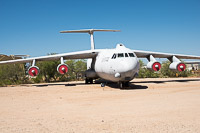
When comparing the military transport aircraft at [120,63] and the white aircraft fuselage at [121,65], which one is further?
the military transport aircraft at [120,63]

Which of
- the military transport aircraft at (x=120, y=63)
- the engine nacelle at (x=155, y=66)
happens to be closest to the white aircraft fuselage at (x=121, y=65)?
the military transport aircraft at (x=120, y=63)

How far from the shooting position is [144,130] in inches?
155

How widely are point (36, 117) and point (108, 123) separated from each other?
2015 mm

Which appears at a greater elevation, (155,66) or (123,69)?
(155,66)

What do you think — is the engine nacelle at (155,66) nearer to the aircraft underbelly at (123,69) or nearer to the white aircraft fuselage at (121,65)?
the white aircraft fuselage at (121,65)

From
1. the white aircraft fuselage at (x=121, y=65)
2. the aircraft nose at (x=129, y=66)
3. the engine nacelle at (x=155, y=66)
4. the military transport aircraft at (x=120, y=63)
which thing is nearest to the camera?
the aircraft nose at (x=129, y=66)

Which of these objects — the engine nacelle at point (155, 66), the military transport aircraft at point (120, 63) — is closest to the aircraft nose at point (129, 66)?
the military transport aircraft at point (120, 63)

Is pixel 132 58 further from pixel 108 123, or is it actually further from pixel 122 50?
pixel 108 123

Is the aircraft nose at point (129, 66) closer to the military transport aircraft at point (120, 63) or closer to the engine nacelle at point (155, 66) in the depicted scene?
the military transport aircraft at point (120, 63)

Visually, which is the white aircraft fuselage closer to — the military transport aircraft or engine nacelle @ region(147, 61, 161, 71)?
the military transport aircraft

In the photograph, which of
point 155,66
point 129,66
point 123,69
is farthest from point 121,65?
point 155,66

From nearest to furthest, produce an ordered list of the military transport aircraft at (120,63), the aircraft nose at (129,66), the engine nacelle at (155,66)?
the aircraft nose at (129,66) → the military transport aircraft at (120,63) → the engine nacelle at (155,66)

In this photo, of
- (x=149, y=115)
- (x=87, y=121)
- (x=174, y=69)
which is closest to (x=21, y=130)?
(x=87, y=121)

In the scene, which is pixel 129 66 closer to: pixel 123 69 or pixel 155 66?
pixel 123 69
